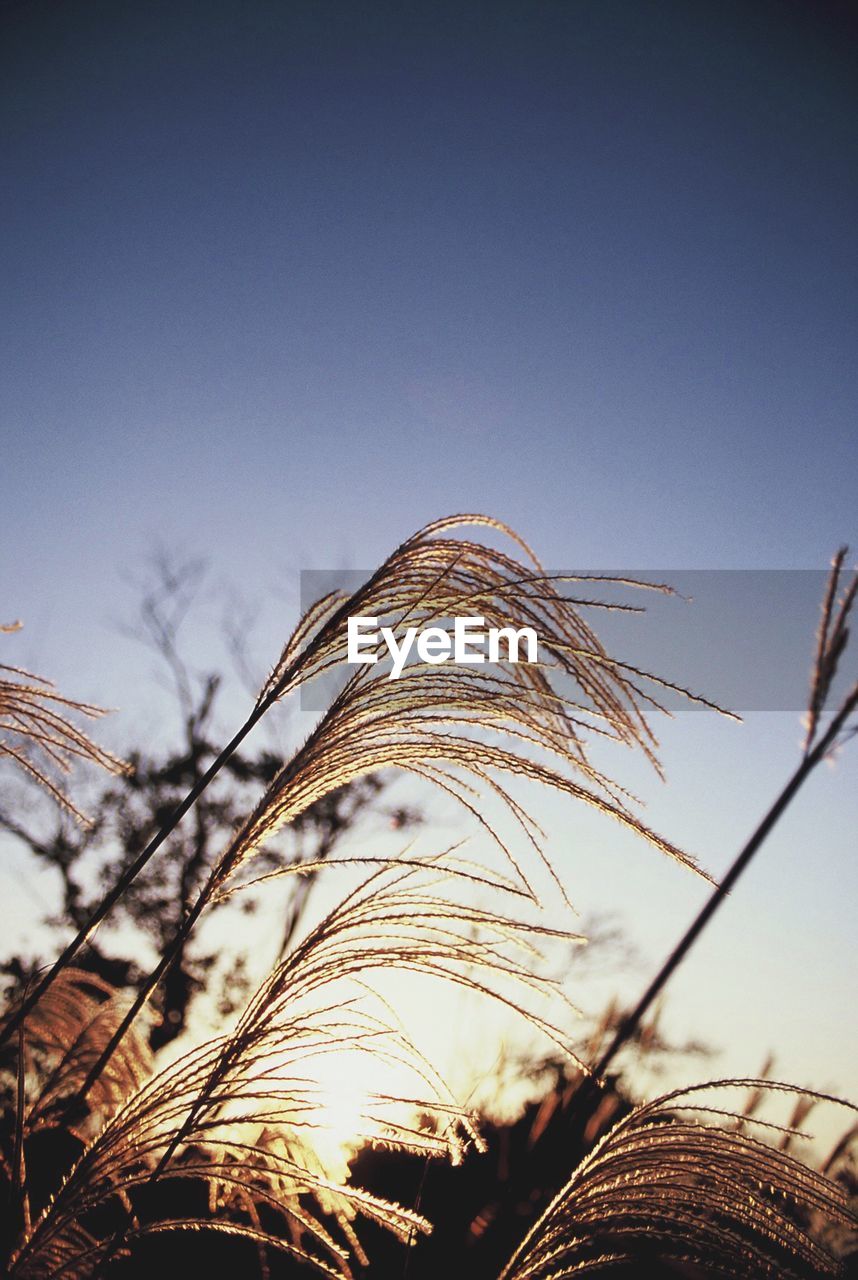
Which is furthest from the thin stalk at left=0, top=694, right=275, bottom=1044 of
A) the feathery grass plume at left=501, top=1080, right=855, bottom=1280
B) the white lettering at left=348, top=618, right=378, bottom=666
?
the feathery grass plume at left=501, top=1080, right=855, bottom=1280

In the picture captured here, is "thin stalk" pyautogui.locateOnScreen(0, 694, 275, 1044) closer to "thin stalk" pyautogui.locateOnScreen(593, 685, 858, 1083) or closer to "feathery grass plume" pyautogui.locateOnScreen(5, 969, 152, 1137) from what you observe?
"feathery grass plume" pyautogui.locateOnScreen(5, 969, 152, 1137)

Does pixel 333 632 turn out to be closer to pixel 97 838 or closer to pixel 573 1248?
pixel 573 1248

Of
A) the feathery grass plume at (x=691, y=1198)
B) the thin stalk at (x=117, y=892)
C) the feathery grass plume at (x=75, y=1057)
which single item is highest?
the thin stalk at (x=117, y=892)

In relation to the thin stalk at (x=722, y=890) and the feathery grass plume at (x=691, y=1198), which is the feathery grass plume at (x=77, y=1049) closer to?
the feathery grass plume at (x=691, y=1198)

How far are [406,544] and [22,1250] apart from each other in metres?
1.46

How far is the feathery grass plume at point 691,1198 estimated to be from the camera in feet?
4.13

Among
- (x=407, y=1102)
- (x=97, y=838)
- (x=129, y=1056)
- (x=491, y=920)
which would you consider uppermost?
(x=491, y=920)

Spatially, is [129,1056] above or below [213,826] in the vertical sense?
above

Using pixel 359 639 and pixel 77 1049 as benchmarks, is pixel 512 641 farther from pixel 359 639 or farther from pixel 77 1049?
pixel 77 1049

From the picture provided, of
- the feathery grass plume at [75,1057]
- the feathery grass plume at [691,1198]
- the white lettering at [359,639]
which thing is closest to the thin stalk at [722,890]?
the feathery grass plume at [691,1198]

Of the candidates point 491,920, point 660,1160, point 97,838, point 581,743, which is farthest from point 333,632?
point 97,838

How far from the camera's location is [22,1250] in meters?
1.25

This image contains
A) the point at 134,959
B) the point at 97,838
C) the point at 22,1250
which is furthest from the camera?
the point at 97,838

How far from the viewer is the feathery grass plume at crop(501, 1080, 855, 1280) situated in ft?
4.13
